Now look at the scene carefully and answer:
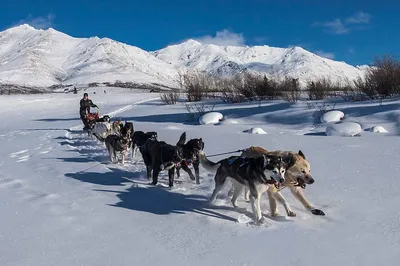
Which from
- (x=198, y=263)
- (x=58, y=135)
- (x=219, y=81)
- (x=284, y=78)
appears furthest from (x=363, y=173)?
(x=219, y=81)

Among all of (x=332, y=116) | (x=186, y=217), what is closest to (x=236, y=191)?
(x=186, y=217)

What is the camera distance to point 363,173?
18.0ft

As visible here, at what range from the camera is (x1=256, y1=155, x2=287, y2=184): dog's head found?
3.84 meters

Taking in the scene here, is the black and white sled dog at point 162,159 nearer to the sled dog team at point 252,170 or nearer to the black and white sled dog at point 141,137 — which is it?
the sled dog team at point 252,170

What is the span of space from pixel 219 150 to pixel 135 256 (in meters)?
4.62

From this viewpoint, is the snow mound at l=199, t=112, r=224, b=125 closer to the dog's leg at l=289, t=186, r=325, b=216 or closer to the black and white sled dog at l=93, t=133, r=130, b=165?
the black and white sled dog at l=93, t=133, r=130, b=165

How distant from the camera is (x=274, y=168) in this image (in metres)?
3.85

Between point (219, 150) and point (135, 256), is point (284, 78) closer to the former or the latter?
point (219, 150)

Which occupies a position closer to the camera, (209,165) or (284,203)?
(284,203)

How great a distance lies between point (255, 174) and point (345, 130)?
18.0 ft

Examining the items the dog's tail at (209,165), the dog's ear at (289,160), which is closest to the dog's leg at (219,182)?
the dog's tail at (209,165)

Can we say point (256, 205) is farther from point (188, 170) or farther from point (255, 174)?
point (188, 170)

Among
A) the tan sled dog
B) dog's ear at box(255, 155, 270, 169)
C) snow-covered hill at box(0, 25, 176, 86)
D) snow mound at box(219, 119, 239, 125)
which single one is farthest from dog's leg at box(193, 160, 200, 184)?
snow-covered hill at box(0, 25, 176, 86)

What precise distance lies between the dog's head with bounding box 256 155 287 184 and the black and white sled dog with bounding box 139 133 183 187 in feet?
5.55
